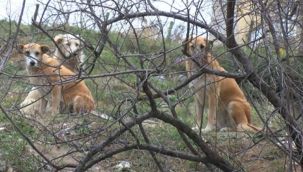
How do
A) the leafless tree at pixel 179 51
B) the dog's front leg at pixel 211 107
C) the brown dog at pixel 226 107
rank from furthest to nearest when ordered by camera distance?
the dog's front leg at pixel 211 107 < the brown dog at pixel 226 107 < the leafless tree at pixel 179 51

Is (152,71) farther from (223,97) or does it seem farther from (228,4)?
(223,97)

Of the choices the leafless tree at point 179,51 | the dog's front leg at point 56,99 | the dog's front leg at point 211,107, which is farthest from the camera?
the dog's front leg at point 56,99

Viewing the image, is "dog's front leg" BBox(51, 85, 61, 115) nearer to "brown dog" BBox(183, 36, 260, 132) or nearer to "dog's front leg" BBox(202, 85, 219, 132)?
"brown dog" BBox(183, 36, 260, 132)

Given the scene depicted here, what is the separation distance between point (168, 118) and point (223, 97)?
4.90 m

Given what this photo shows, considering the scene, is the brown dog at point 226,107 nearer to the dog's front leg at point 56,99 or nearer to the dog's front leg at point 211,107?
the dog's front leg at point 211,107

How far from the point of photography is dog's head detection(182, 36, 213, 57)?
5.14 metres

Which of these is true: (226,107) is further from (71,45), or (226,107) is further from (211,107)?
(71,45)

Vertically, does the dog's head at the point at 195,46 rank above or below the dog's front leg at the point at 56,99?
above

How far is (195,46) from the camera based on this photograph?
18.4 feet

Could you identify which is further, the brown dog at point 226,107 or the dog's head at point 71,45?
the brown dog at point 226,107

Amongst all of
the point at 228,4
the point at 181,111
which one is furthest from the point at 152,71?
the point at 181,111

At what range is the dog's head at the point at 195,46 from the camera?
5.14 metres

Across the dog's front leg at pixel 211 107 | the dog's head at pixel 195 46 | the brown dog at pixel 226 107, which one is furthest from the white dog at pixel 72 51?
the dog's front leg at pixel 211 107

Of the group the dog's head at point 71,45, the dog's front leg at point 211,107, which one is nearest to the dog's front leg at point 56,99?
the dog's head at point 71,45
